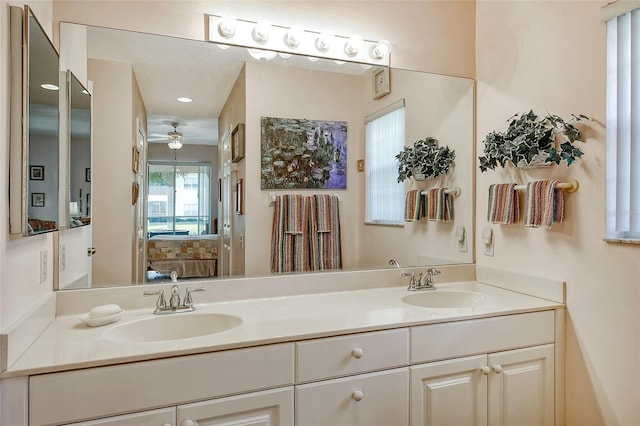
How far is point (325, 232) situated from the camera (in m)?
2.04

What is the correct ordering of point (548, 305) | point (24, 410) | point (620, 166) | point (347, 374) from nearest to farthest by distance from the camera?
point (24, 410) → point (347, 374) → point (620, 166) → point (548, 305)

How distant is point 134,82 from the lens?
68.1 inches

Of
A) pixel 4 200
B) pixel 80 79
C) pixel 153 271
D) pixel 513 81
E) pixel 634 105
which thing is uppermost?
pixel 513 81

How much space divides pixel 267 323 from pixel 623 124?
4.94 feet

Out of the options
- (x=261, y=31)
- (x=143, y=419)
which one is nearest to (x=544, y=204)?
(x=261, y=31)

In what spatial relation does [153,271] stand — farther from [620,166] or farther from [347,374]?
[620,166]

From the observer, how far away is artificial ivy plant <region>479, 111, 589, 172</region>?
1.59m

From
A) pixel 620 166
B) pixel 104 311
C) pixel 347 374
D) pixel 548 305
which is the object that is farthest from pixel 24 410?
pixel 620 166

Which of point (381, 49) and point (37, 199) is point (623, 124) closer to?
point (381, 49)

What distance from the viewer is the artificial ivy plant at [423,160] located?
218 centimetres

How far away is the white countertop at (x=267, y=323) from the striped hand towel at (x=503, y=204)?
1.21 feet

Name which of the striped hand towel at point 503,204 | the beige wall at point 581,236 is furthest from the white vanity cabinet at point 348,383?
the striped hand towel at point 503,204

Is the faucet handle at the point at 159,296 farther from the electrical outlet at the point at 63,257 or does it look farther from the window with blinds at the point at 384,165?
the window with blinds at the point at 384,165

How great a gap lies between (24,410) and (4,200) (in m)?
0.55
